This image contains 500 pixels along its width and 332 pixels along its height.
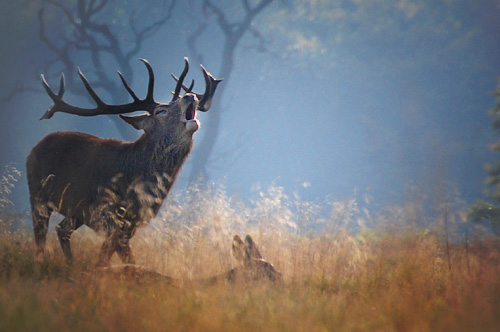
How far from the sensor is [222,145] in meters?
52.8

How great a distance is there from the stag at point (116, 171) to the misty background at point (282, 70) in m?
12.2

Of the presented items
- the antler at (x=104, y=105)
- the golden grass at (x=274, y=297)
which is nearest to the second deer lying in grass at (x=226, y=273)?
the golden grass at (x=274, y=297)

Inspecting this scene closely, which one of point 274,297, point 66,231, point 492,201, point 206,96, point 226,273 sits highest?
point 206,96

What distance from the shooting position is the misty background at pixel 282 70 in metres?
18.4

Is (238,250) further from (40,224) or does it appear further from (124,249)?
(40,224)

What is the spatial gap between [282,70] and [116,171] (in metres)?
31.6

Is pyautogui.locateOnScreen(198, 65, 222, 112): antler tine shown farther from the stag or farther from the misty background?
the misty background

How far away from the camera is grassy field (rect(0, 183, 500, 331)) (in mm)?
2137

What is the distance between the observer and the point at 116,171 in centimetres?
496

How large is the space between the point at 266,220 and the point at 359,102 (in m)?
44.1

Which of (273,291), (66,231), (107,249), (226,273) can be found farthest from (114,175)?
(273,291)

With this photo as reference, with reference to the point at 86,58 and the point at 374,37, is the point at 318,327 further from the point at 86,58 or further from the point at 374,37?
the point at 374,37

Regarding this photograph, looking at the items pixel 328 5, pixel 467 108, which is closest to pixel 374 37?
pixel 328 5

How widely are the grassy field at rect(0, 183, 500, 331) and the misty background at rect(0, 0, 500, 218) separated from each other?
1369cm
